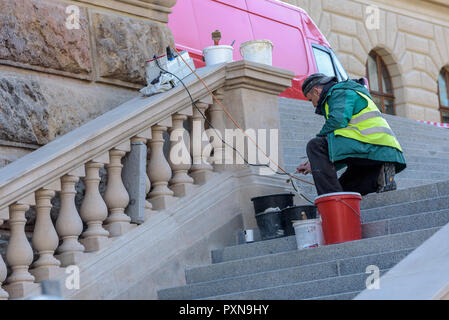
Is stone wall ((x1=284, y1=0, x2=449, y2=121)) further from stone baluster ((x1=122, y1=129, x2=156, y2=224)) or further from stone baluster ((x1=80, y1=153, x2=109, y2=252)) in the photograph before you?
stone baluster ((x1=80, y1=153, x2=109, y2=252))

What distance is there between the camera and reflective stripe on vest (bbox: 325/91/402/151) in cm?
688

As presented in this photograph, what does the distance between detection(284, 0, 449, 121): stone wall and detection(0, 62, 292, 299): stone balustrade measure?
13819 mm

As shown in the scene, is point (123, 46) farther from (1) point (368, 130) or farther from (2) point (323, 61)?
(2) point (323, 61)

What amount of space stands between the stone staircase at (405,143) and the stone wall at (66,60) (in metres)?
1.88

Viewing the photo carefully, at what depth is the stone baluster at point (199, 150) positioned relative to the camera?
23.1 feet

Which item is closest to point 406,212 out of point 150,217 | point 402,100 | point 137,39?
point 150,217

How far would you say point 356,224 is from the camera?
6105mm

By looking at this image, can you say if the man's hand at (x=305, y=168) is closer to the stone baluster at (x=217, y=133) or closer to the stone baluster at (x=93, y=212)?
the stone baluster at (x=217, y=133)

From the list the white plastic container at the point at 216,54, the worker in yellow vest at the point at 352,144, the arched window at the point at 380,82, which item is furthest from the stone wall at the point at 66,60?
the arched window at the point at 380,82

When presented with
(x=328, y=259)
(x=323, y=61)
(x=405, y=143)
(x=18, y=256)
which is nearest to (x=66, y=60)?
(x=18, y=256)

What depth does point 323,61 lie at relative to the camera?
1352 cm

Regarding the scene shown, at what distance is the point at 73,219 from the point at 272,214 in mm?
1480
